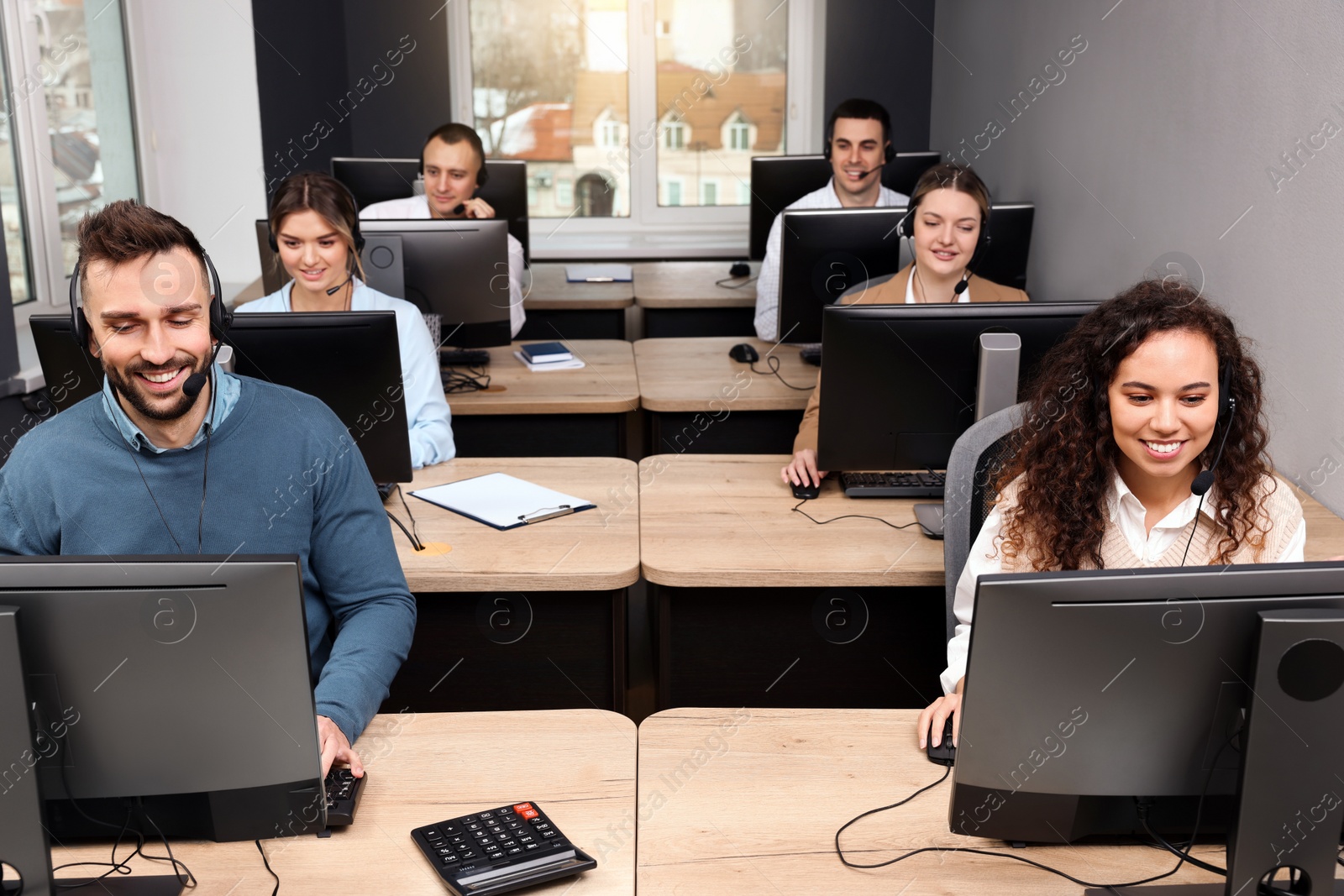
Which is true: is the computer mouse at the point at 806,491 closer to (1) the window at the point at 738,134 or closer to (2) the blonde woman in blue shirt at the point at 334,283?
(2) the blonde woman in blue shirt at the point at 334,283

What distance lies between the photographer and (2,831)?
1084 millimetres

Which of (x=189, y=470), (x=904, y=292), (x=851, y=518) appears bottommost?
(x=851, y=518)

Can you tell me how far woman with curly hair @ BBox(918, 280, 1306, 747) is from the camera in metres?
1.56

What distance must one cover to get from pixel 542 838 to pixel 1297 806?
2.40ft

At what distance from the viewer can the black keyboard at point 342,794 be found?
128cm

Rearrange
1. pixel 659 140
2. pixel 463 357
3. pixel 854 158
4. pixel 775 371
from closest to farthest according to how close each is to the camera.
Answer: pixel 775 371 < pixel 463 357 < pixel 854 158 < pixel 659 140

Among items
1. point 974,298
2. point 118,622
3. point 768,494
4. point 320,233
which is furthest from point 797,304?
point 118,622

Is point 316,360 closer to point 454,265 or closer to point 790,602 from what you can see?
point 790,602

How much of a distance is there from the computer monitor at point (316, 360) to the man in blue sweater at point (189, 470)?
41cm

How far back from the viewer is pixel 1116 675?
110cm

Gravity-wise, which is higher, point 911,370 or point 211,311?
point 211,311

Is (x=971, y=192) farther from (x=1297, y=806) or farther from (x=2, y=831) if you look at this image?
(x=2, y=831)

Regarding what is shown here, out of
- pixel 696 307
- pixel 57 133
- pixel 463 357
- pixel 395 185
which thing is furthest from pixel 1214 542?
pixel 57 133

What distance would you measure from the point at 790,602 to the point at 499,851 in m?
0.99
